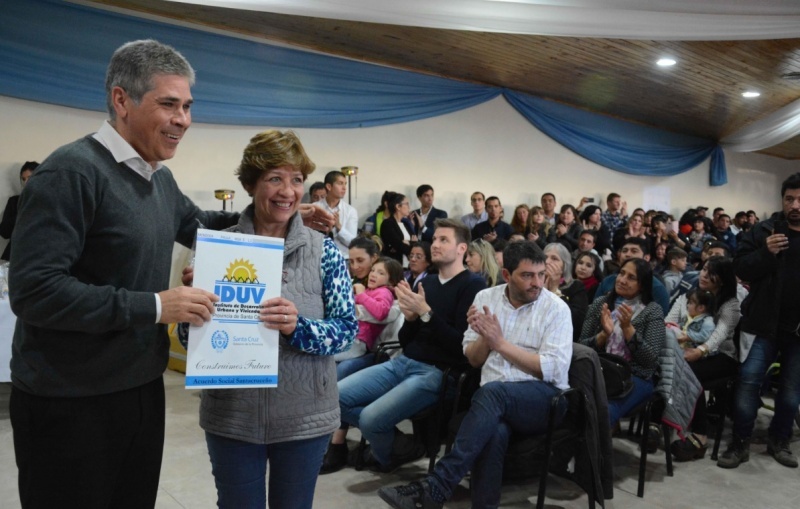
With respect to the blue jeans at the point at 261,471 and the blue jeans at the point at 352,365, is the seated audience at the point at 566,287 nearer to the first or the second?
the blue jeans at the point at 352,365

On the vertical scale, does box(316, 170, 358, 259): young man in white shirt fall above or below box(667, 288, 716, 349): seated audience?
above

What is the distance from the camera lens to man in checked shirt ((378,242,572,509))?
2.41 metres

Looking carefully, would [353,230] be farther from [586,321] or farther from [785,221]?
[785,221]

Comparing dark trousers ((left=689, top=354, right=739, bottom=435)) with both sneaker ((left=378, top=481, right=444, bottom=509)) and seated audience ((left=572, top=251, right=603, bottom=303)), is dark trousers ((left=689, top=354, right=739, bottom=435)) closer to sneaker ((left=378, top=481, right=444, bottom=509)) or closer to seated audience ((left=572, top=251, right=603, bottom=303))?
seated audience ((left=572, top=251, right=603, bottom=303))

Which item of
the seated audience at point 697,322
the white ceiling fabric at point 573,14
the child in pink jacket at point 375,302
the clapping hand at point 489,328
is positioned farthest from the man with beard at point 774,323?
the child in pink jacket at point 375,302

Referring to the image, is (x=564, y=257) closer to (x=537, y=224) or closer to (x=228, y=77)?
(x=537, y=224)

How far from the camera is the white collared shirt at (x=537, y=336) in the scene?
2549 millimetres

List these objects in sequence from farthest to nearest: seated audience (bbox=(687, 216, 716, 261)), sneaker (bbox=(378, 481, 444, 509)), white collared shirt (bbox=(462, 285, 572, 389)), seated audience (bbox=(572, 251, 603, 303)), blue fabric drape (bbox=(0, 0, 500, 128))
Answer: seated audience (bbox=(687, 216, 716, 261)) → blue fabric drape (bbox=(0, 0, 500, 128)) → seated audience (bbox=(572, 251, 603, 303)) → white collared shirt (bbox=(462, 285, 572, 389)) → sneaker (bbox=(378, 481, 444, 509))

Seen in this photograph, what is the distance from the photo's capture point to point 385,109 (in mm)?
6828

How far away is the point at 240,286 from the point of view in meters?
1.32

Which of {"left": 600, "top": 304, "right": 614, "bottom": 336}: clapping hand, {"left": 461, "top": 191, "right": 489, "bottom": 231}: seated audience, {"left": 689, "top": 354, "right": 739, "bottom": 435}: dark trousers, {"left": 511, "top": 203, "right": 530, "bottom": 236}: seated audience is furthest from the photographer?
{"left": 461, "top": 191, "right": 489, "bottom": 231}: seated audience

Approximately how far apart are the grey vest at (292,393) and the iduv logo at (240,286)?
138mm

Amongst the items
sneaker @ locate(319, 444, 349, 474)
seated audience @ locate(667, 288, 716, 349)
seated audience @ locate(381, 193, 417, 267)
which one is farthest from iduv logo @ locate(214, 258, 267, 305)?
seated audience @ locate(381, 193, 417, 267)

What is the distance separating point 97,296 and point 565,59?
20.8ft
